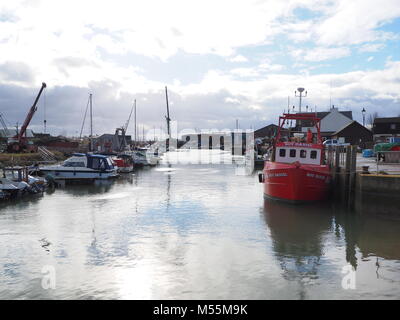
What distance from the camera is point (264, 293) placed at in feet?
33.2

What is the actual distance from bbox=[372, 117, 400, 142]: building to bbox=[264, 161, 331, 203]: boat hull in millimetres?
47210

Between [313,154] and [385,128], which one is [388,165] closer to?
[313,154]

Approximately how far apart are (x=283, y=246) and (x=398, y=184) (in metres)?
7.15

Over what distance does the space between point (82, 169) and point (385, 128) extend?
170 ft

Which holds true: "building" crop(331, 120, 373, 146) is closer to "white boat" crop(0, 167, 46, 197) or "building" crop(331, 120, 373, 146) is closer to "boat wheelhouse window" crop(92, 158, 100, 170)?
"boat wheelhouse window" crop(92, 158, 100, 170)

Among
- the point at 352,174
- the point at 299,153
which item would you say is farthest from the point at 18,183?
the point at 352,174

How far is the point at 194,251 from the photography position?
13.8 m

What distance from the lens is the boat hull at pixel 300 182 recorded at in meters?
21.9

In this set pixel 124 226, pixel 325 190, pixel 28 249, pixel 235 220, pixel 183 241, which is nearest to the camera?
pixel 28 249

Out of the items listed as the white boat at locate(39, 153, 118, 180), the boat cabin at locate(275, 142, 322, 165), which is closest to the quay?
the boat cabin at locate(275, 142, 322, 165)

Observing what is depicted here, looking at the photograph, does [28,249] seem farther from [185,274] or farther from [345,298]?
[345,298]

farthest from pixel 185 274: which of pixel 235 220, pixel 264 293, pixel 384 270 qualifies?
pixel 235 220

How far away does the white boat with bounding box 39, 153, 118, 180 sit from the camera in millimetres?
35062

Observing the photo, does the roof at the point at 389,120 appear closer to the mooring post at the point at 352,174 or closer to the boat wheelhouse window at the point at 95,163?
the mooring post at the point at 352,174
